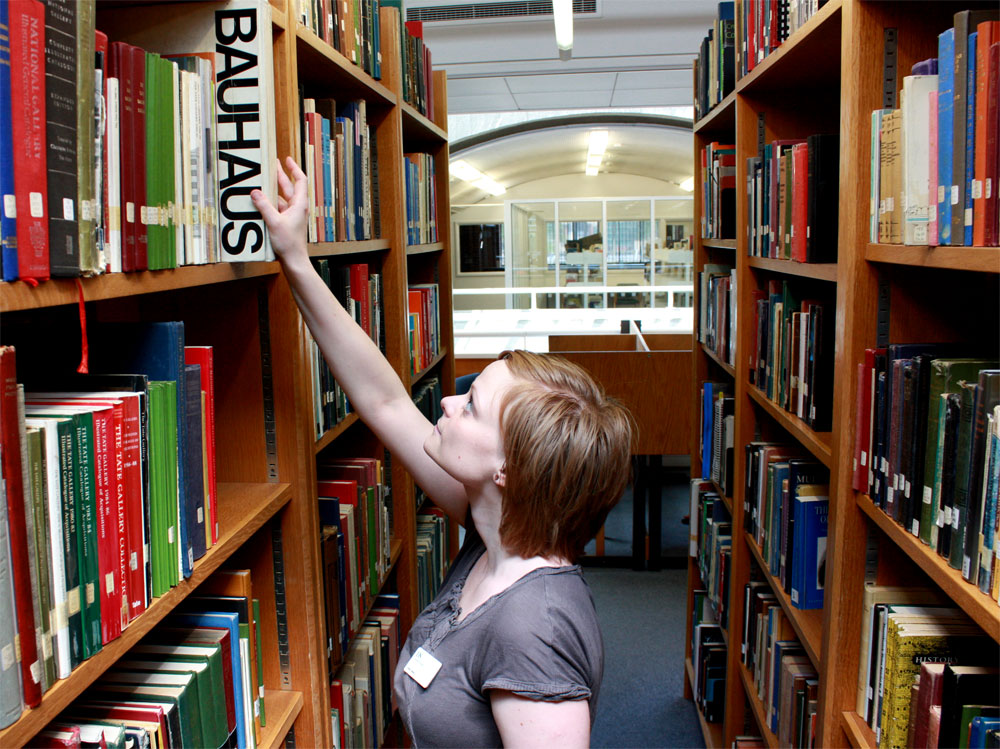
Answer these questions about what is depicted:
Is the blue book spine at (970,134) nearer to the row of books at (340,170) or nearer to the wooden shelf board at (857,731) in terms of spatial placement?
the wooden shelf board at (857,731)

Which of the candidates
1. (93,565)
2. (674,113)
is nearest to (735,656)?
(93,565)

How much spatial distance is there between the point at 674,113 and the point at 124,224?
8.76m

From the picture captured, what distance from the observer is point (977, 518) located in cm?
105

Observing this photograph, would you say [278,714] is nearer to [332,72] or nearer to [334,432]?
[334,432]

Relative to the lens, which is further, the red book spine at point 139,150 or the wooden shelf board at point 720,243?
the wooden shelf board at point 720,243

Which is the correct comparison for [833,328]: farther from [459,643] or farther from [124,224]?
[124,224]

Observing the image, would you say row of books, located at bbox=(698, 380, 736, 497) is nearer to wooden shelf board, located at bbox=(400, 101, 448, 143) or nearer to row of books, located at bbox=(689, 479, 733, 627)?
row of books, located at bbox=(689, 479, 733, 627)

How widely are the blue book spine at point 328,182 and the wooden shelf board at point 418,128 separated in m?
0.64

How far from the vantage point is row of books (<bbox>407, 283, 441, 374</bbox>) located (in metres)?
2.82

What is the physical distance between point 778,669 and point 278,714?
129 cm

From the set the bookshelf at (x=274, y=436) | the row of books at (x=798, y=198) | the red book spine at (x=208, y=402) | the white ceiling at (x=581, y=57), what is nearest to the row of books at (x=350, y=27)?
the bookshelf at (x=274, y=436)

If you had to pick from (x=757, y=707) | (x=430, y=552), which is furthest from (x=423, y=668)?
(x=430, y=552)

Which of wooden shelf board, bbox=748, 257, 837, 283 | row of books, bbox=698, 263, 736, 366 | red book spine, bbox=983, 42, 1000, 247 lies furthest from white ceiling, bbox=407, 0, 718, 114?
red book spine, bbox=983, 42, 1000, 247

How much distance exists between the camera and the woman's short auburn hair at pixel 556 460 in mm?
1220
